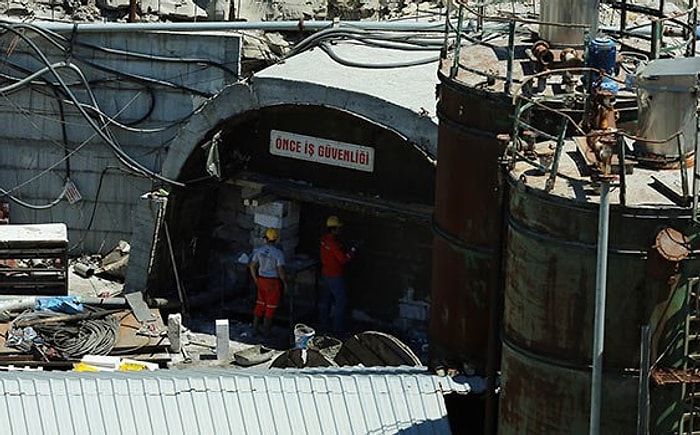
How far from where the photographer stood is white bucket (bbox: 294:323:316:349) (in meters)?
27.0

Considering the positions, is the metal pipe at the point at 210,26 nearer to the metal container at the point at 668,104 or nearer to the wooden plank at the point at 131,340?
the wooden plank at the point at 131,340

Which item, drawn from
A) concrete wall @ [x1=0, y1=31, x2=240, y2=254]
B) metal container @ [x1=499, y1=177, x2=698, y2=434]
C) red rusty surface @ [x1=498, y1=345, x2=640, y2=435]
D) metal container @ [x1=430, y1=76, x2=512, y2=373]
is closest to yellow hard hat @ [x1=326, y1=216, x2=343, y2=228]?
concrete wall @ [x1=0, y1=31, x2=240, y2=254]

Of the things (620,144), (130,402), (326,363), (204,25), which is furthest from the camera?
(204,25)

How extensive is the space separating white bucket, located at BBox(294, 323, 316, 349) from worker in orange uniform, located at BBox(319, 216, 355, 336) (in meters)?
1.86

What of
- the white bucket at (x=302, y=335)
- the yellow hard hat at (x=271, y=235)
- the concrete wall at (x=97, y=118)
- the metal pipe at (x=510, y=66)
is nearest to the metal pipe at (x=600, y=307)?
the metal pipe at (x=510, y=66)

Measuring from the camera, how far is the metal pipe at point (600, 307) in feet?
48.5

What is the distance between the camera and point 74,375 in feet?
59.9

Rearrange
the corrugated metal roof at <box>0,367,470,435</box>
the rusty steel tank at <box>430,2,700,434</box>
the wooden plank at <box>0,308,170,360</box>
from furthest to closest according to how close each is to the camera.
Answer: the wooden plank at <box>0,308,170,360</box>, the corrugated metal roof at <box>0,367,470,435</box>, the rusty steel tank at <box>430,2,700,434</box>

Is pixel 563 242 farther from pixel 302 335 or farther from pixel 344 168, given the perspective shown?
pixel 344 168

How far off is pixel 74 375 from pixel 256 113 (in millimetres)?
11705

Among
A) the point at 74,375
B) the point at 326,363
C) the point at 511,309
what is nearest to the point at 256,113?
the point at 326,363

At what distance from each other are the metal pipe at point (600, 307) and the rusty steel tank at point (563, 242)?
24 mm

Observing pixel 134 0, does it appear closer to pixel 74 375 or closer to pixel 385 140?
pixel 385 140

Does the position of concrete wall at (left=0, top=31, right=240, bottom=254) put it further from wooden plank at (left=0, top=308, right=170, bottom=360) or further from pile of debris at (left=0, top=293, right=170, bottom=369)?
wooden plank at (left=0, top=308, right=170, bottom=360)
